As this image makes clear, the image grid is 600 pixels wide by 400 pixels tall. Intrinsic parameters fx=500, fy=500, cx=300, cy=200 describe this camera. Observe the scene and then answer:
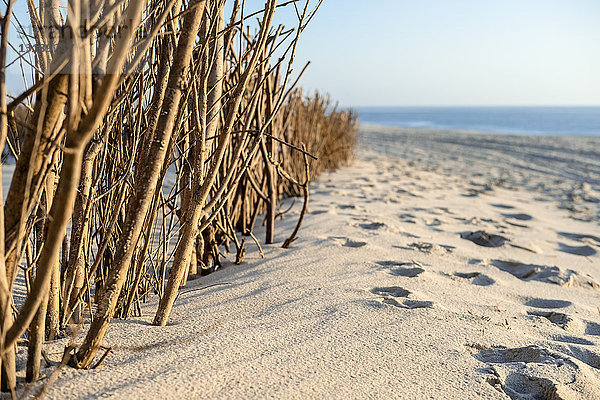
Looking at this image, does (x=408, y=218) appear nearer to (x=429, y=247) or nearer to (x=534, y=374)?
(x=429, y=247)

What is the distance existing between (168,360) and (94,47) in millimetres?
657

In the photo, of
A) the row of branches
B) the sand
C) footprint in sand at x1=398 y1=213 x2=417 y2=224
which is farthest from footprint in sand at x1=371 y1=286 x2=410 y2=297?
footprint in sand at x1=398 y1=213 x2=417 y2=224

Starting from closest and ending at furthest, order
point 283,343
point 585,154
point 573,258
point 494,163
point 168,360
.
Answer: point 168,360
point 283,343
point 573,258
point 494,163
point 585,154

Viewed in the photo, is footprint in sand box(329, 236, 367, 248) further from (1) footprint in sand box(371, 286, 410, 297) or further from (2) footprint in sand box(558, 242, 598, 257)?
(2) footprint in sand box(558, 242, 598, 257)

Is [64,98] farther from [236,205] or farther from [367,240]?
[367,240]

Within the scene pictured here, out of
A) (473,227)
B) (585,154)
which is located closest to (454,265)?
(473,227)

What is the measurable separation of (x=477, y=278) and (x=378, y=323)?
Answer: 0.80 metres

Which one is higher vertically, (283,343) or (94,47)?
(94,47)

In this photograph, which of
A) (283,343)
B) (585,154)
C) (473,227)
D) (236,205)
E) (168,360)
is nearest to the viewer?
(168,360)

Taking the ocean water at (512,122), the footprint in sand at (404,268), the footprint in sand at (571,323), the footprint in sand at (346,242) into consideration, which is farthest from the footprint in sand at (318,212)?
the ocean water at (512,122)

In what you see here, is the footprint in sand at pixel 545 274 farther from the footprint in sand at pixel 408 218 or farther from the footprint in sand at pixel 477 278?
the footprint in sand at pixel 408 218

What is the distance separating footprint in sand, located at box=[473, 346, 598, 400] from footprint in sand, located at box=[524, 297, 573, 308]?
50 cm

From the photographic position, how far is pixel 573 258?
8.05 ft

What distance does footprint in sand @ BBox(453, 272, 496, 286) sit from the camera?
6.21ft
